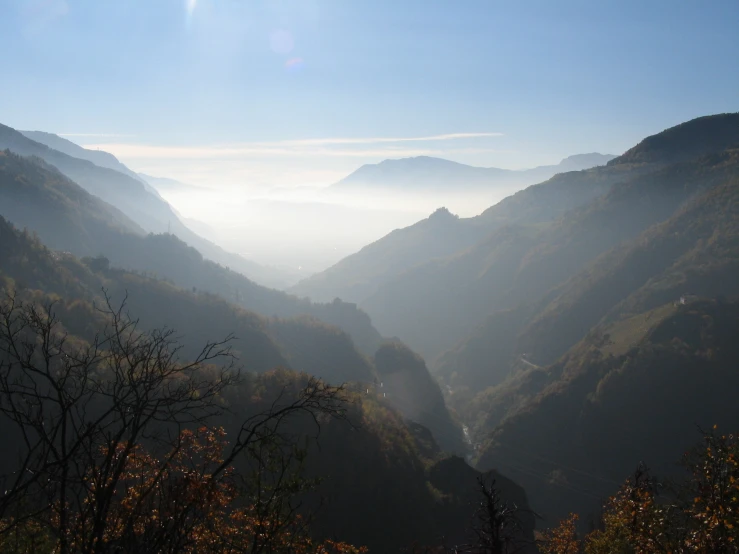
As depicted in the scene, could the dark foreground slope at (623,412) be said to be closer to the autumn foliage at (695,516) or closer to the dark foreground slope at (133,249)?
the dark foreground slope at (133,249)

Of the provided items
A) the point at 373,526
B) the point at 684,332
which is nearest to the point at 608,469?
the point at 684,332

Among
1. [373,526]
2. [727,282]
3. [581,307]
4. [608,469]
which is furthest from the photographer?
[581,307]

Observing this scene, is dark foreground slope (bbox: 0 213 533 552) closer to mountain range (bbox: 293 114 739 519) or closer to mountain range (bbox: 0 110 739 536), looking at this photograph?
mountain range (bbox: 0 110 739 536)

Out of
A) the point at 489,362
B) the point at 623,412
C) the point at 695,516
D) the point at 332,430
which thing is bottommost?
the point at 489,362

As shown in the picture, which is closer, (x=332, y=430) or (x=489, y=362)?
(x=332, y=430)

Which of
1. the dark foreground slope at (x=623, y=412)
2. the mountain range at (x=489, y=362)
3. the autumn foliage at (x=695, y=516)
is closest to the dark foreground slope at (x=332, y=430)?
the mountain range at (x=489, y=362)

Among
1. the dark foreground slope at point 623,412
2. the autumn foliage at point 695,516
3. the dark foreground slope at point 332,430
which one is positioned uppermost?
the autumn foliage at point 695,516

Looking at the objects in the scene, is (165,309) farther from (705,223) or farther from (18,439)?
(705,223)

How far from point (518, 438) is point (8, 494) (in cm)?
10262

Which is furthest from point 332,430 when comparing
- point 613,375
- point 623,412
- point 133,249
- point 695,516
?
point 133,249

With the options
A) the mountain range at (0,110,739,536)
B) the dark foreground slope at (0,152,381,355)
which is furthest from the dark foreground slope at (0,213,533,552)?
the dark foreground slope at (0,152,381,355)

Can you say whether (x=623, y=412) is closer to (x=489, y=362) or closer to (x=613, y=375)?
(x=613, y=375)

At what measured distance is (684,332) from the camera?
341 ft

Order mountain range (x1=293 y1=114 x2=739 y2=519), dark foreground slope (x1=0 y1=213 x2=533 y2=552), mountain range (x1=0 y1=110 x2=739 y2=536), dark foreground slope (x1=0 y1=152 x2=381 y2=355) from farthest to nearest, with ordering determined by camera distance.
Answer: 1. dark foreground slope (x1=0 y1=152 x2=381 y2=355)
2. mountain range (x1=293 y1=114 x2=739 y2=519)
3. mountain range (x1=0 y1=110 x2=739 y2=536)
4. dark foreground slope (x1=0 y1=213 x2=533 y2=552)
